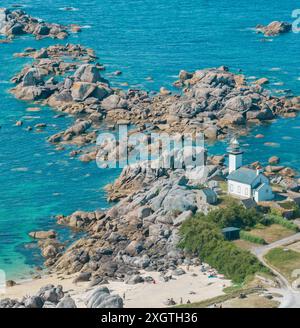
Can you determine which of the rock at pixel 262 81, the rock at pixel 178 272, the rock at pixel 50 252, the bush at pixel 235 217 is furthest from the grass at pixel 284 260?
the rock at pixel 262 81

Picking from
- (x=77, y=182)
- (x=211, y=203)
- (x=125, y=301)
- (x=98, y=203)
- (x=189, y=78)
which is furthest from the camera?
(x=189, y=78)

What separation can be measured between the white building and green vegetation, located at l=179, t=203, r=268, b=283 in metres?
4.22

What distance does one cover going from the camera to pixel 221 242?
104562 mm

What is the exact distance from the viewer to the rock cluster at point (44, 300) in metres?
94.4

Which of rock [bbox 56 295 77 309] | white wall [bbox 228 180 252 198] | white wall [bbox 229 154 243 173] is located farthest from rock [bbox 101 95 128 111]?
rock [bbox 56 295 77 309]

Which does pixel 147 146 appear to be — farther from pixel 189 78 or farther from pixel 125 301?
pixel 125 301

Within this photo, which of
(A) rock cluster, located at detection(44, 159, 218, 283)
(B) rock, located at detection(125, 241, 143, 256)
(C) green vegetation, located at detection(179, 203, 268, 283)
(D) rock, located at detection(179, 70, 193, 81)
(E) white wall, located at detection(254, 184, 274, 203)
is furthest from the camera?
(D) rock, located at detection(179, 70, 193, 81)

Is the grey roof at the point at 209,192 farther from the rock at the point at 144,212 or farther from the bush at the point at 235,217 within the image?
the rock at the point at 144,212

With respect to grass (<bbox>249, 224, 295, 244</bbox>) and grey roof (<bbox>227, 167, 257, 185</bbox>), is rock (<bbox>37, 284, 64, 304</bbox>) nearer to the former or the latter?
grass (<bbox>249, 224, 295, 244</bbox>)

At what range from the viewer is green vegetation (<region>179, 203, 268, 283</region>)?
9981 cm
